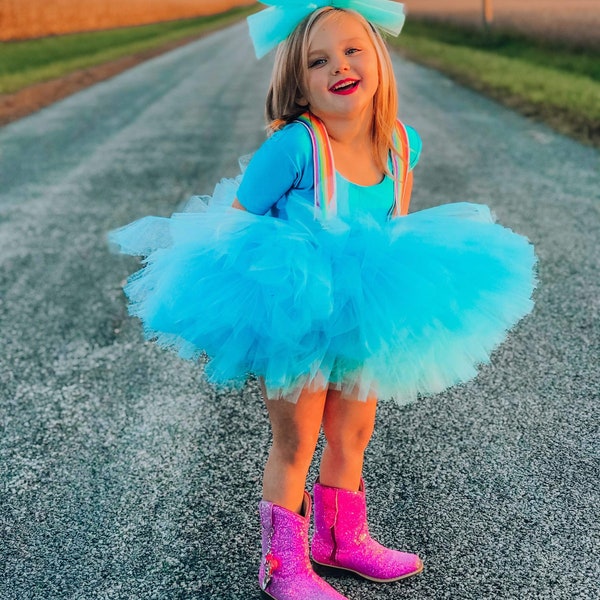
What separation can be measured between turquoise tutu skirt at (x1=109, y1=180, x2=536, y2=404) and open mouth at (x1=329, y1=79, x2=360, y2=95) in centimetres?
30

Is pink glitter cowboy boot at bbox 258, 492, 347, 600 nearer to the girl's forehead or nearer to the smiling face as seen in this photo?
the smiling face

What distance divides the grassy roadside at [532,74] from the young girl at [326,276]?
6575 millimetres

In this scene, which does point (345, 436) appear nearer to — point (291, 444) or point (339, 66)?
point (291, 444)

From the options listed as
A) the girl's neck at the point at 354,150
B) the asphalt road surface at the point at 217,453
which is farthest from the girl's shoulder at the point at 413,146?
the asphalt road surface at the point at 217,453

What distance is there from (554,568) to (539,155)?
233 inches

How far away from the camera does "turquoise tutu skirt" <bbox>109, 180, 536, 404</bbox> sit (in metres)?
1.66

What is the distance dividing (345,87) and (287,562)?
1.18 m

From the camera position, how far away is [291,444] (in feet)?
6.16

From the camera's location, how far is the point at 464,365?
181cm

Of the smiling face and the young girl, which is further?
the smiling face

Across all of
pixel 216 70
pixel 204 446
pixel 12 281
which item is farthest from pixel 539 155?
pixel 216 70

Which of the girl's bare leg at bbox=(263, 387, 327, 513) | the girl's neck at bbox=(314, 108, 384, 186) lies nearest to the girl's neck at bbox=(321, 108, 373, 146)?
the girl's neck at bbox=(314, 108, 384, 186)

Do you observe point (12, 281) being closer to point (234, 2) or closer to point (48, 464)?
point (48, 464)

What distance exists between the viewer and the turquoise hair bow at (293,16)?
1828 millimetres
